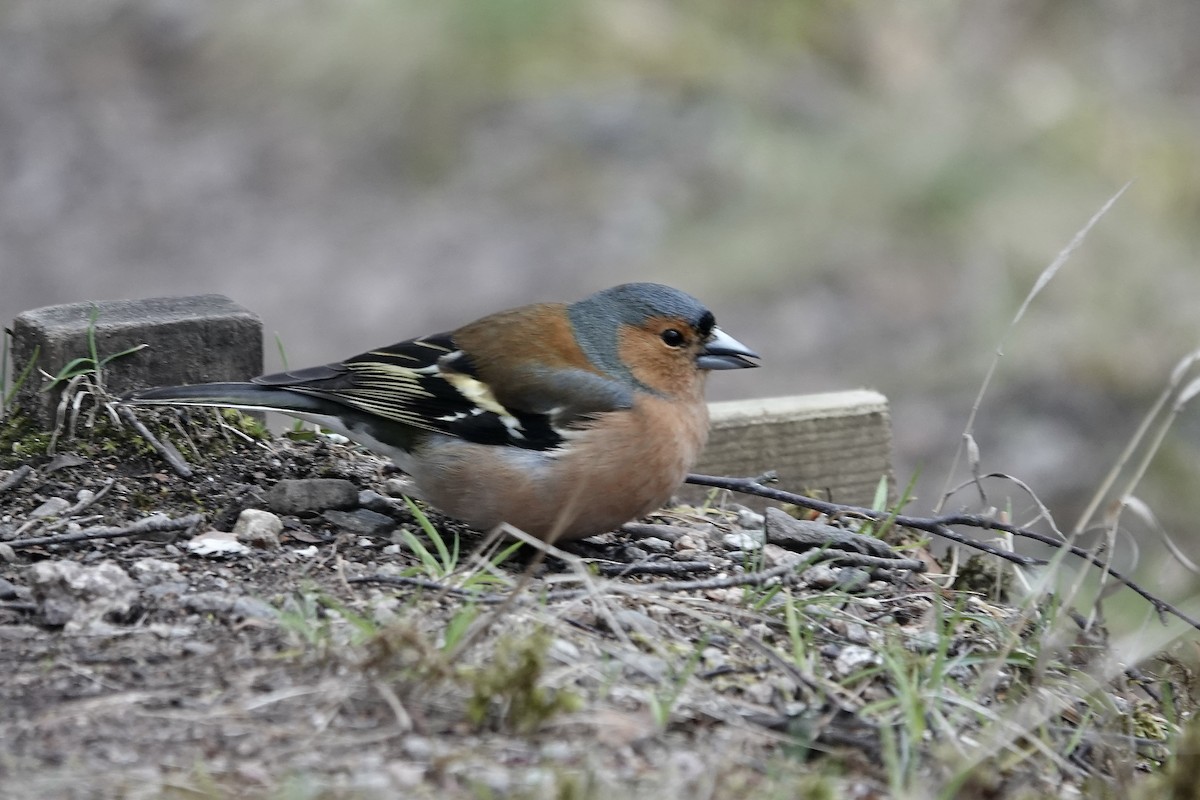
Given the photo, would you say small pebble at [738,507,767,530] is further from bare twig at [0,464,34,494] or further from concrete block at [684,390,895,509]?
bare twig at [0,464,34,494]

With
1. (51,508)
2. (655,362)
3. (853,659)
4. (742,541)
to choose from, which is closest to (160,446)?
(51,508)

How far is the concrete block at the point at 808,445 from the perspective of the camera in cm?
488

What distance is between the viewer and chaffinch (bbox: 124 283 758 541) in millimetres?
3979

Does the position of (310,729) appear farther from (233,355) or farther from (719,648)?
(233,355)

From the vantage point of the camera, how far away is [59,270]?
9383 millimetres

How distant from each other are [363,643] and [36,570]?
86 cm

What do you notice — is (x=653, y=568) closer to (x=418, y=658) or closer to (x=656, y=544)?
(x=656, y=544)

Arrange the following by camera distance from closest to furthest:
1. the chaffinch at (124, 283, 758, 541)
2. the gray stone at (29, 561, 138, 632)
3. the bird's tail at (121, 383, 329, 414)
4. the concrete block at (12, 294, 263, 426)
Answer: the gray stone at (29, 561, 138, 632) < the chaffinch at (124, 283, 758, 541) < the bird's tail at (121, 383, 329, 414) < the concrete block at (12, 294, 263, 426)

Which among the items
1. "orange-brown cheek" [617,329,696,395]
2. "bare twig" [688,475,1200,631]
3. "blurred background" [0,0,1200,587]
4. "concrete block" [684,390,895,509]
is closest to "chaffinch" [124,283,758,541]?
"orange-brown cheek" [617,329,696,395]

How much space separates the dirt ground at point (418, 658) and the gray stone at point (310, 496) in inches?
0.4

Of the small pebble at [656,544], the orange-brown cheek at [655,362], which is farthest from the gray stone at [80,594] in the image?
the orange-brown cheek at [655,362]

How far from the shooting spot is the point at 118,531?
147 inches

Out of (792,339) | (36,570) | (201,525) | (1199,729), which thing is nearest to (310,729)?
(36,570)

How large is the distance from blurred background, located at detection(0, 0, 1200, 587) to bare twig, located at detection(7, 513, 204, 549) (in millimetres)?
4362
